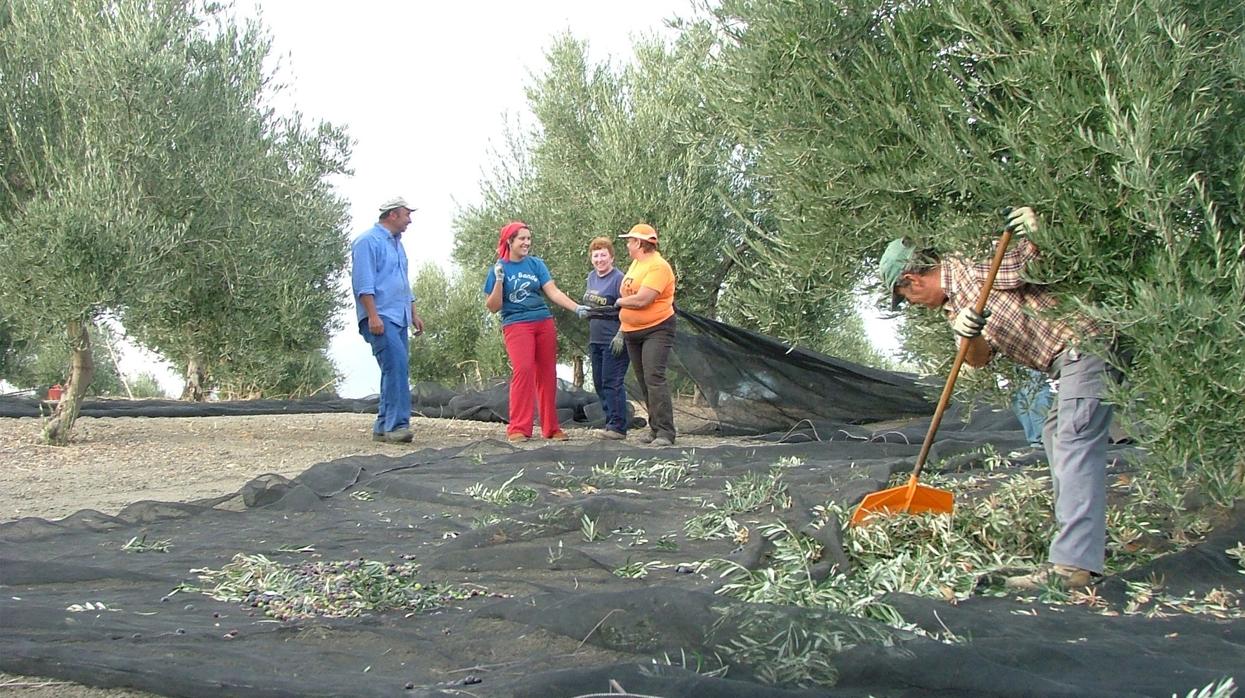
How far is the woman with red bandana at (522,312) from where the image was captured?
1069 centimetres

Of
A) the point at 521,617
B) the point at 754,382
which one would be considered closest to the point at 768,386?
the point at 754,382

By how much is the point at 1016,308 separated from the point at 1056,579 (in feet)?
3.59

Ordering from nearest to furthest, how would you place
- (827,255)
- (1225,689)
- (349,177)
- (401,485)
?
(1225,689)
(827,255)
(401,485)
(349,177)

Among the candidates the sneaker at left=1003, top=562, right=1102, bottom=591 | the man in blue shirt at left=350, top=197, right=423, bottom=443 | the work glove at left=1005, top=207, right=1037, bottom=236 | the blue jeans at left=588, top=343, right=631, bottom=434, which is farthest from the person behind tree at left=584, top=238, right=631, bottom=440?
the sneaker at left=1003, top=562, right=1102, bottom=591

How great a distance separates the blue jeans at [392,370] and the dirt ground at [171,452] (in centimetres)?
29

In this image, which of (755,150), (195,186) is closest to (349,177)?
(195,186)

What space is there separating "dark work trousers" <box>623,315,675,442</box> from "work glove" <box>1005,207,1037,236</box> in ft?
20.1

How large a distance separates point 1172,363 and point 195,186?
9.25m

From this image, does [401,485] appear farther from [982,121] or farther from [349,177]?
[349,177]

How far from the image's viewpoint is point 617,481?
285 inches

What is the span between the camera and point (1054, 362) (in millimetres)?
4641

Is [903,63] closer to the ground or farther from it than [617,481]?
farther from it

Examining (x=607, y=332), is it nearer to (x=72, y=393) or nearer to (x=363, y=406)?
(x=72, y=393)

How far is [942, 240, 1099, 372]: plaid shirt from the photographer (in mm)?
4508
